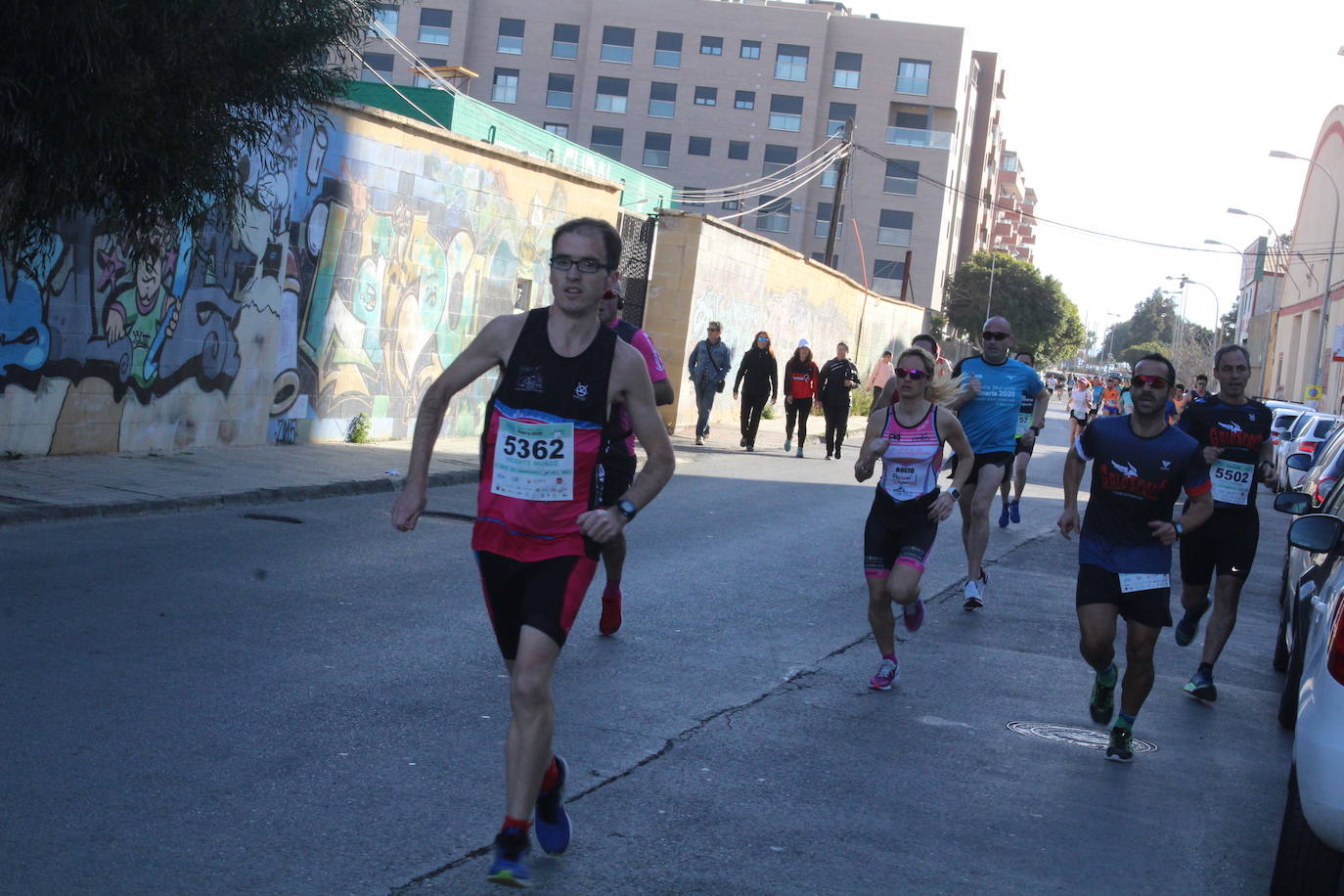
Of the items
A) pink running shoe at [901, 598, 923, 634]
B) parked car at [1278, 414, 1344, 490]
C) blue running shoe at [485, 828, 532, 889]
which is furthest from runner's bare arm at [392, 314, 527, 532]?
parked car at [1278, 414, 1344, 490]

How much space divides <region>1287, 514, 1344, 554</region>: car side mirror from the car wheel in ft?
4.72

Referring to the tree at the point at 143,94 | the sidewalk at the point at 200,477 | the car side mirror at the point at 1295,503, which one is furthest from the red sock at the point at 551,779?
the sidewalk at the point at 200,477

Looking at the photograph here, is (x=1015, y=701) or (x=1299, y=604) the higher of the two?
(x=1299, y=604)

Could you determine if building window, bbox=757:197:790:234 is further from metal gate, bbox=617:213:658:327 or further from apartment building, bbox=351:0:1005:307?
metal gate, bbox=617:213:658:327

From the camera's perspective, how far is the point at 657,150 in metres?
73.6

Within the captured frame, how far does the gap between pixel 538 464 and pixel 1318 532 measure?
3.25m

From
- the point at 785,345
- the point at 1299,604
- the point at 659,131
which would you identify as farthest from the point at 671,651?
the point at 659,131

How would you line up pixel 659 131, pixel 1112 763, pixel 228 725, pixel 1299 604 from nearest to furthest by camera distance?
pixel 228 725 < pixel 1112 763 < pixel 1299 604 < pixel 659 131

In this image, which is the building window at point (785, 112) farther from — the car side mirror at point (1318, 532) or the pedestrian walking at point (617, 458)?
the car side mirror at point (1318, 532)

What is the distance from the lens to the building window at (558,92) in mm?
74062

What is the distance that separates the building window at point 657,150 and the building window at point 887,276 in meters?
11.9

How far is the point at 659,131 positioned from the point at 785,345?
144 ft

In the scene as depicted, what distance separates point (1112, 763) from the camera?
622 cm

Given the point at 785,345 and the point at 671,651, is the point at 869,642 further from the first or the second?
the point at 785,345
